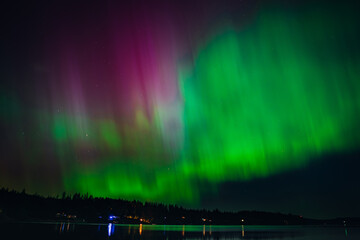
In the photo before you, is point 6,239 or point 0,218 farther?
point 0,218

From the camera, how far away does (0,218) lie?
183m

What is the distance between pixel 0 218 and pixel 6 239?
177054mm

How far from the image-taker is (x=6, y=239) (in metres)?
39.1
